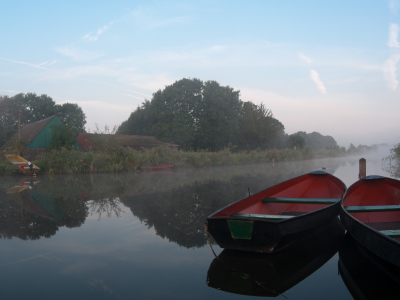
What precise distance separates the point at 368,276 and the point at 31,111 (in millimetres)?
52092

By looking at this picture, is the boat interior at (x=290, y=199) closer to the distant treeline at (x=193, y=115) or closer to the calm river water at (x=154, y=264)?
the calm river water at (x=154, y=264)

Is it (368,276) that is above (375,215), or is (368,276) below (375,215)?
below

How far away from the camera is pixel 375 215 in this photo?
19.2ft

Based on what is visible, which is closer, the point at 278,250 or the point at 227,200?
the point at 278,250

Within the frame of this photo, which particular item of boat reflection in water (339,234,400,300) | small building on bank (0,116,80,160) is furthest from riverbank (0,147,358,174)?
boat reflection in water (339,234,400,300)

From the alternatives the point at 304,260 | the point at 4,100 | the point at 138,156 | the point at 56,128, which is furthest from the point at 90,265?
the point at 4,100

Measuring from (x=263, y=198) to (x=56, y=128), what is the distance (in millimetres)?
29829

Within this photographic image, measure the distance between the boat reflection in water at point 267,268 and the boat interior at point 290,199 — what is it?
63 centimetres

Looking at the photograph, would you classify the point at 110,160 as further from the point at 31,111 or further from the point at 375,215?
the point at 31,111

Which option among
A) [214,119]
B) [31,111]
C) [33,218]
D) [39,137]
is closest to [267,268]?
[33,218]

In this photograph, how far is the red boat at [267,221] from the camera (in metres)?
4.12

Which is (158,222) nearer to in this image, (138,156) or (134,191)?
(134,191)

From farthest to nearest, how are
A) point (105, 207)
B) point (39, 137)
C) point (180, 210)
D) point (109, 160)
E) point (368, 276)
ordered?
point (39, 137) → point (109, 160) → point (105, 207) → point (180, 210) → point (368, 276)

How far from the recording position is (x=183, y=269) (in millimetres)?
4059
